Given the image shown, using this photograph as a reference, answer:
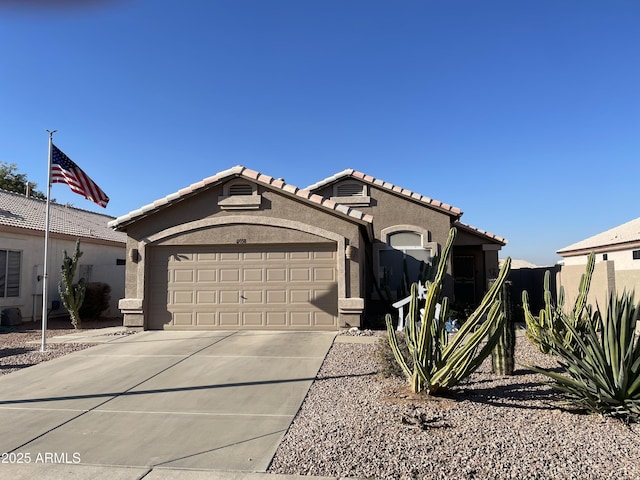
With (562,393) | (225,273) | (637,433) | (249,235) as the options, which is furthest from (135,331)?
(637,433)

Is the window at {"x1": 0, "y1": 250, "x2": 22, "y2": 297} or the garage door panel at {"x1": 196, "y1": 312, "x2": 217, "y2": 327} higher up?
the window at {"x1": 0, "y1": 250, "x2": 22, "y2": 297}

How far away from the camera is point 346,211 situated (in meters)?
11.9

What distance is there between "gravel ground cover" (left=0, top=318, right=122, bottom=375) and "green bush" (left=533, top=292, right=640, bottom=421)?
895 centimetres

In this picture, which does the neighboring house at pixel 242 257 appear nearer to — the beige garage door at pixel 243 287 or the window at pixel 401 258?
the beige garage door at pixel 243 287

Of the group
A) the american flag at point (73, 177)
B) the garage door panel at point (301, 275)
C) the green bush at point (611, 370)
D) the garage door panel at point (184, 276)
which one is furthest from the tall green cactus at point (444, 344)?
the american flag at point (73, 177)

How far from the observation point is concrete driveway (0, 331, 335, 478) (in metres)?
4.36

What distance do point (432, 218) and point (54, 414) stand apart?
12.3 meters

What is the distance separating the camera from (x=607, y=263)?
11.6 meters

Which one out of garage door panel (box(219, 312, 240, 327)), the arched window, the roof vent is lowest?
garage door panel (box(219, 312, 240, 327))

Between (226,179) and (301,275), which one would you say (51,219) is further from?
(301,275)

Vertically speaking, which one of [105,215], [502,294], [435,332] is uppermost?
[105,215]

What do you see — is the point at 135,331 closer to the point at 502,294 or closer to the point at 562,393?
the point at 502,294

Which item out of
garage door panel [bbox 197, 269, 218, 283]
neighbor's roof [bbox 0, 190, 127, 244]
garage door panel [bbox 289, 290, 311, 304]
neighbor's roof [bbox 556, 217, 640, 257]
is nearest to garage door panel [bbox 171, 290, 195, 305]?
garage door panel [bbox 197, 269, 218, 283]

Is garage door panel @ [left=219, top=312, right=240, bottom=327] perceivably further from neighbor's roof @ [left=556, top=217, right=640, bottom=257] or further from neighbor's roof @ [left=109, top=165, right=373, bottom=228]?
neighbor's roof @ [left=556, top=217, right=640, bottom=257]
